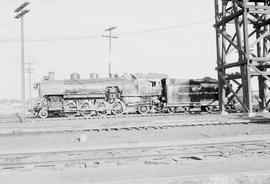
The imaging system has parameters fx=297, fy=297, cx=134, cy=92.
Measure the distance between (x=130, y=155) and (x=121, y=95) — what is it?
17.3 m

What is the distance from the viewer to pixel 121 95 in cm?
2542

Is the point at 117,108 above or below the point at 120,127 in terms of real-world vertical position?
above

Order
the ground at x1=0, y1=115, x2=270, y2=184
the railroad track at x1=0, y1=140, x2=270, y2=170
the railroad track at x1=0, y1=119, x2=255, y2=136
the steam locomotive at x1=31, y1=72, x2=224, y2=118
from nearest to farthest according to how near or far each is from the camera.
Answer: the ground at x1=0, y1=115, x2=270, y2=184, the railroad track at x1=0, y1=140, x2=270, y2=170, the railroad track at x1=0, y1=119, x2=255, y2=136, the steam locomotive at x1=31, y1=72, x2=224, y2=118

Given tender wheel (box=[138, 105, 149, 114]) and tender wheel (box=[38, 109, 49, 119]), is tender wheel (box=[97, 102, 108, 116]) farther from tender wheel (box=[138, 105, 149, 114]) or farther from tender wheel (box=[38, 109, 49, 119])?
tender wheel (box=[38, 109, 49, 119])

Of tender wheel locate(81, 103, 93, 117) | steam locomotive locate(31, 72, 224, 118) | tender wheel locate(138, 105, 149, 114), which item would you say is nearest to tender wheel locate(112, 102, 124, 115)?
steam locomotive locate(31, 72, 224, 118)

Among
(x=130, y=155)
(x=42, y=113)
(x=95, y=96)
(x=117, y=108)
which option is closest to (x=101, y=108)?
(x=95, y=96)

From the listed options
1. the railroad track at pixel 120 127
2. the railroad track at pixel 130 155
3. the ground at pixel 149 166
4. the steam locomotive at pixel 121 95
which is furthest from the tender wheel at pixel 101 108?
the railroad track at pixel 130 155

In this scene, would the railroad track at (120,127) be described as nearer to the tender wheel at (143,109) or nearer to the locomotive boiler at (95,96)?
the locomotive boiler at (95,96)

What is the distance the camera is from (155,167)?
6863mm

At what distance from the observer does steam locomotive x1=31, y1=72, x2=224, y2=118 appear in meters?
24.4

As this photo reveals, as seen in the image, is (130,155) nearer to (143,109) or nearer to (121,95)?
(121,95)

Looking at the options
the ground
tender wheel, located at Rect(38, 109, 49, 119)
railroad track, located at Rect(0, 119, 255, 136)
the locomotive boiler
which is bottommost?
the ground

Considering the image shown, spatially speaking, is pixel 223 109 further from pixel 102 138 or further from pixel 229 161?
pixel 229 161

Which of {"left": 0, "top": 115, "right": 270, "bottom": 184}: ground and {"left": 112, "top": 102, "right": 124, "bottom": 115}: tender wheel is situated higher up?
{"left": 112, "top": 102, "right": 124, "bottom": 115}: tender wheel
